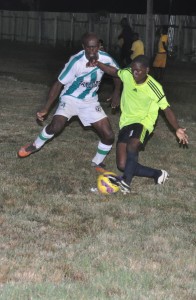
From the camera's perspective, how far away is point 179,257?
17.5ft

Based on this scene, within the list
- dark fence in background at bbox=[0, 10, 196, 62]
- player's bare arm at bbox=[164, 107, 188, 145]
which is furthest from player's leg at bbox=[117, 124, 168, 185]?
dark fence in background at bbox=[0, 10, 196, 62]

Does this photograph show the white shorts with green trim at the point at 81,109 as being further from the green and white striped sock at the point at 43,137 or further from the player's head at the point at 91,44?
the player's head at the point at 91,44

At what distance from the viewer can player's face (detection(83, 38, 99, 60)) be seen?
7.41 metres

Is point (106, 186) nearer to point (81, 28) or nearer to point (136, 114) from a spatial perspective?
point (136, 114)

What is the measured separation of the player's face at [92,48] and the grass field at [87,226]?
62.0 inches

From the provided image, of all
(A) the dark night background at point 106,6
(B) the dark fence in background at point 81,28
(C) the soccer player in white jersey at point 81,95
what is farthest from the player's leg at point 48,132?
(A) the dark night background at point 106,6

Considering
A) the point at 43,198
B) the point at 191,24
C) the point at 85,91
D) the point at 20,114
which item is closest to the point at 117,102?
the point at 85,91

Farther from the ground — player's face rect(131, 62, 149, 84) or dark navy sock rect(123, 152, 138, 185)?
player's face rect(131, 62, 149, 84)

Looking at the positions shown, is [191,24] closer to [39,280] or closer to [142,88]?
[142,88]

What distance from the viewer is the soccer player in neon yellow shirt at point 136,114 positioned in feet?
23.7

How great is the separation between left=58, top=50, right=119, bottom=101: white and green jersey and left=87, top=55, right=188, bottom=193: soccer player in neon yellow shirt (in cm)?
22

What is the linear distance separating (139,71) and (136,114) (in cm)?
59

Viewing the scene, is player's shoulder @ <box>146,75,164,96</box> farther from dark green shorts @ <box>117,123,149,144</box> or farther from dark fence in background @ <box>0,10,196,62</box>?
dark fence in background @ <box>0,10,196,62</box>

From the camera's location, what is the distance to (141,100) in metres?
7.41
